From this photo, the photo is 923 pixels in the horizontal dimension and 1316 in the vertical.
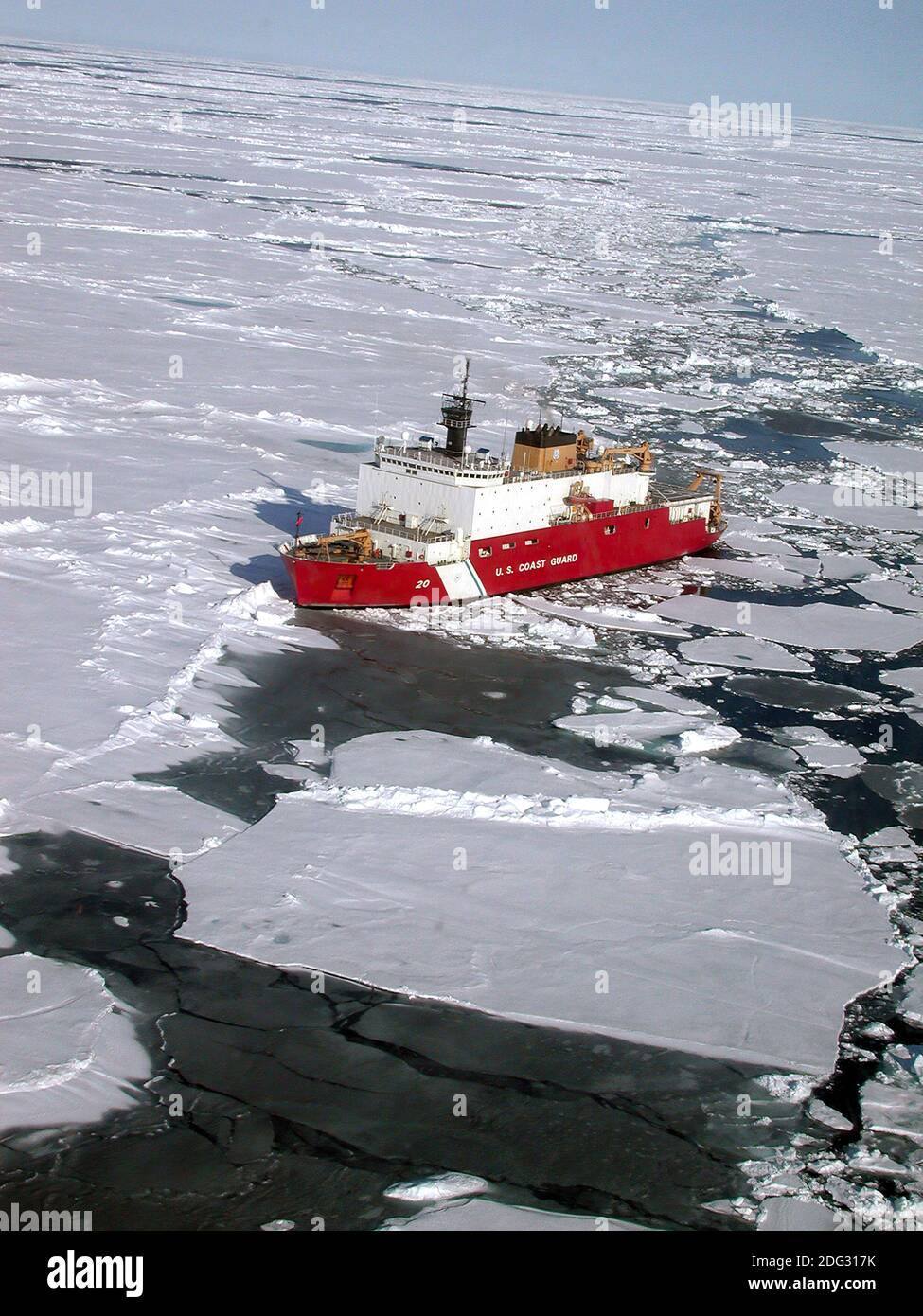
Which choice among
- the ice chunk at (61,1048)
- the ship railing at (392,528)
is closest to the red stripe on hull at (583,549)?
the ship railing at (392,528)

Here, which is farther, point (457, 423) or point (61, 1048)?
point (457, 423)

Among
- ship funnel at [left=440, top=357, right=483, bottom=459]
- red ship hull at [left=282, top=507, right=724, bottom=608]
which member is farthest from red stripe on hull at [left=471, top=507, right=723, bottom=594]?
ship funnel at [left=440, top=357, right=483, bottom=459]

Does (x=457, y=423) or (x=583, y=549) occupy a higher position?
(x=457, y=423)

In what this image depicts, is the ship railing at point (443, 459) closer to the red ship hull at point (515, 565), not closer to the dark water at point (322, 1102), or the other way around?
the red ship hull at point (515, 565)

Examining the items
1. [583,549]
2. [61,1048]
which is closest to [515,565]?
[583,549]

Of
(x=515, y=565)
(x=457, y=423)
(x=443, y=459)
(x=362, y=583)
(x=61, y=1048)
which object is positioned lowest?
(x=61, y=1048)

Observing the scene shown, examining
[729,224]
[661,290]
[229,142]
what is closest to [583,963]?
[661,290]

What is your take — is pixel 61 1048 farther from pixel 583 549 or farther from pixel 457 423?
pixel 583 549

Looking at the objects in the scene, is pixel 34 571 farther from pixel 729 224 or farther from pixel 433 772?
pixel 729 224
